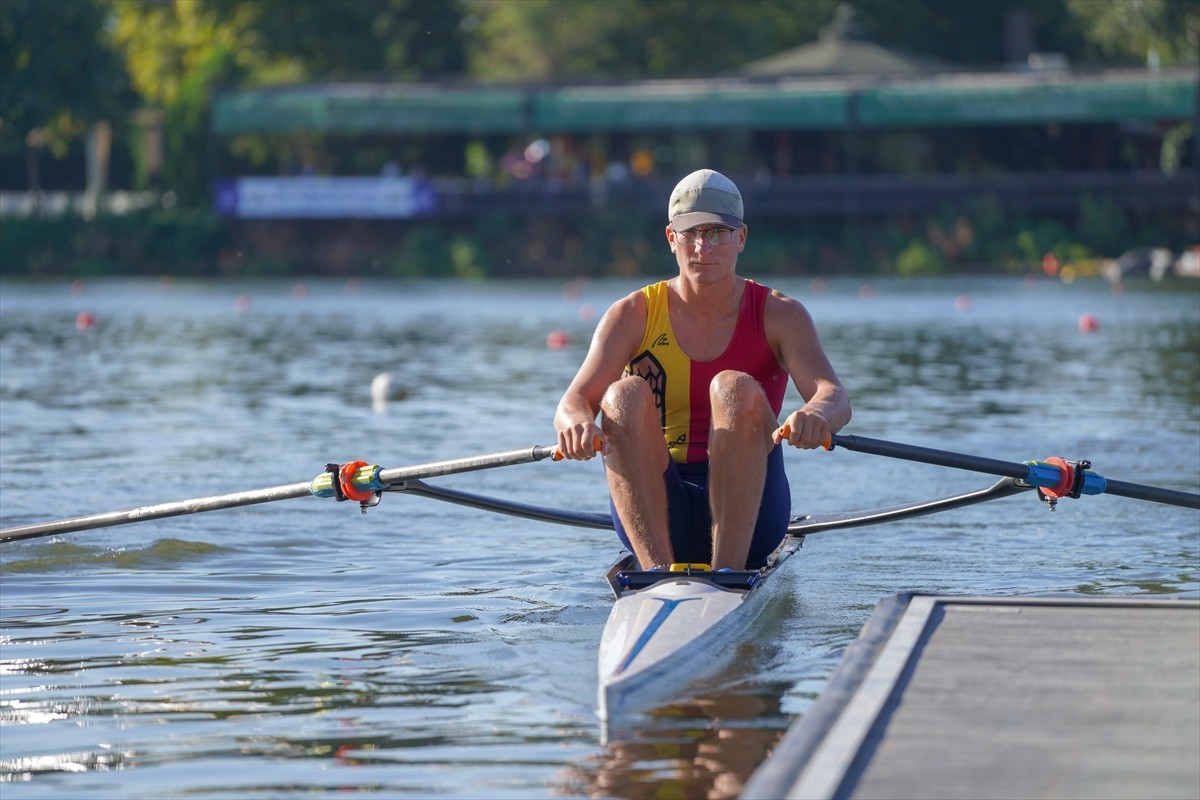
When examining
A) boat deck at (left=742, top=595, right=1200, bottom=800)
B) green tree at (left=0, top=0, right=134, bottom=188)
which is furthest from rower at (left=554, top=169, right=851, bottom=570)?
green tree at (left=0, top=0, right=134, bottom=188)

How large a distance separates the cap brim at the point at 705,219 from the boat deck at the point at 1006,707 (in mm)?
1665

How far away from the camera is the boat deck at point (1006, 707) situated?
468 cm

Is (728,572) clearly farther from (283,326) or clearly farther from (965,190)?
(965,190)

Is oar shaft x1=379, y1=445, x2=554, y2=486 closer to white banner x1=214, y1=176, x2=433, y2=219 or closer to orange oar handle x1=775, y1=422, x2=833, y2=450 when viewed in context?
orange oar handle x1=775, y1=422, x2=833, y2=450

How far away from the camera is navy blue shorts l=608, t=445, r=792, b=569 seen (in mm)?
7508

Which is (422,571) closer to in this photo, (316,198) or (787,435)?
(787,435)

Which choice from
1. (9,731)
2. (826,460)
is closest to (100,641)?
(9,731)

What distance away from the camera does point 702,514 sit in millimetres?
7605

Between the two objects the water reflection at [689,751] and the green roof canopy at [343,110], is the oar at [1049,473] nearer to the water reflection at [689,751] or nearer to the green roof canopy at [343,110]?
the water reflection at [689,751]

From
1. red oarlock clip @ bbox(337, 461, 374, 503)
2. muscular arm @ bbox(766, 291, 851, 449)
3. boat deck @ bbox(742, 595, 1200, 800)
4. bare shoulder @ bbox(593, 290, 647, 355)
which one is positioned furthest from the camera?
red oarlock clip @ bbox(337, 461, 374, 503)

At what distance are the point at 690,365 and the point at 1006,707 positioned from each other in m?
2.61

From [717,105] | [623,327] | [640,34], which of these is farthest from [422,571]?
[640,34]

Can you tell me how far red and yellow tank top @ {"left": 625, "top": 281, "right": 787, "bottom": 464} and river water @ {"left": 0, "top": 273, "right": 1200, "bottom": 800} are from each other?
83 cm

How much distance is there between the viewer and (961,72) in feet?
160
